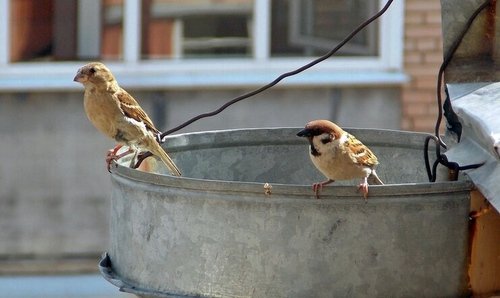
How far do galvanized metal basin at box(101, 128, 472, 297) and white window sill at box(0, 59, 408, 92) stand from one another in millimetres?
→ 5026

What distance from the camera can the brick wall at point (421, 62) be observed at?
7.58 m

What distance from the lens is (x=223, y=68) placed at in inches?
305

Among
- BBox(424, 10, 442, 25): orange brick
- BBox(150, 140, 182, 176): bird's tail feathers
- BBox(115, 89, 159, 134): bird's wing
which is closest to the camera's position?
BBox(150, 140, 182, 176): bird's tail feathers

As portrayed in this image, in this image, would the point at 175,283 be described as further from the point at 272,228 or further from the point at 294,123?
the point at 294,123

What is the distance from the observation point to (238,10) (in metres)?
7.89

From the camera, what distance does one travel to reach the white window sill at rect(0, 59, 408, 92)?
7617 millimetres

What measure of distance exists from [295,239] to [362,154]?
2.92 feet

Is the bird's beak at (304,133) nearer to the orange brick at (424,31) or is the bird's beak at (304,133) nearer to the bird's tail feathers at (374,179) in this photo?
the bird's tail feathers at (374,179)

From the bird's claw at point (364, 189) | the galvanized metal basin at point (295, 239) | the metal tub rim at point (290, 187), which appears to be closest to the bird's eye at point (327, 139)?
the metal tub rim at point (290, 187)

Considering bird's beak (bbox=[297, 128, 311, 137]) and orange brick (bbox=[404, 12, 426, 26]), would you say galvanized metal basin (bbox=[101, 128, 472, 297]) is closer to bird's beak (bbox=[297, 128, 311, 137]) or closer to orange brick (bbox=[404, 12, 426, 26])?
bird's beak (bbox=[297, 128, 311, 137])

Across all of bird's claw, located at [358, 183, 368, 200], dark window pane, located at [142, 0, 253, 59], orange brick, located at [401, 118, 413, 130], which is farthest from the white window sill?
bird's claw, located at [358, 183, 368, 200]

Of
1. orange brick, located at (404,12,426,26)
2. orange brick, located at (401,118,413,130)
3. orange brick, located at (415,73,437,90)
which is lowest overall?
orange brick, located at (401,118,413,130)

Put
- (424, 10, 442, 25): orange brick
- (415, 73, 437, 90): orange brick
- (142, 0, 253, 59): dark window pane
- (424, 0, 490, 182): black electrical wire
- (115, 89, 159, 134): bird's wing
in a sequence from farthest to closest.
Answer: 1. (142, 0, 253, 59): dark window pane
2. (415, 73, 437, 90): orange brick
3. (424, 10, 442, 25): orange brick
4. (115, 89, 159, 134): bird's wing
5. (424, 0, 490, 182): black electrical wire

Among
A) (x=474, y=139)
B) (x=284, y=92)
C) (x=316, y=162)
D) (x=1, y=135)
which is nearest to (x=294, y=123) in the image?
(x=284, y=92)
